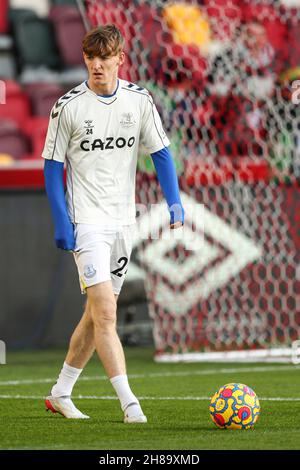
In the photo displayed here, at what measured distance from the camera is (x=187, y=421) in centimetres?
577

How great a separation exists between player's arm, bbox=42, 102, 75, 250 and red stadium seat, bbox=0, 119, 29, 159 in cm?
875

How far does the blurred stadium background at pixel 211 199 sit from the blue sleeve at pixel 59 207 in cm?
474

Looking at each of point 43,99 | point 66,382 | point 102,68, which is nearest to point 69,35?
point 43,99

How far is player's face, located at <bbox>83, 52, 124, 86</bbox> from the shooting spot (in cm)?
559

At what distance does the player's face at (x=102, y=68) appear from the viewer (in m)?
5.59

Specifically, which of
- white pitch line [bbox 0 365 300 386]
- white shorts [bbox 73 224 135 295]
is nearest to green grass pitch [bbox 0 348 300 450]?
white pitch line [bbox 0 365 300 386]

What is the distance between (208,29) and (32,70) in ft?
19.1

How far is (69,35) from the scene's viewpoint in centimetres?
1689

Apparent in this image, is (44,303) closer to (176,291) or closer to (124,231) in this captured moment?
(176,291)

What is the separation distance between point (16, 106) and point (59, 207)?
10316mm

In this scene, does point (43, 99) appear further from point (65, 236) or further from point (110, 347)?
point (110, 347)

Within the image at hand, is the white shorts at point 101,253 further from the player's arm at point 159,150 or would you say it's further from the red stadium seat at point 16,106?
the red stadium seat at point 16,106

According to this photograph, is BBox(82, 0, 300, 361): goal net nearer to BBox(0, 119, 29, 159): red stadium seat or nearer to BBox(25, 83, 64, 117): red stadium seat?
BBox(0, 119, 29, 159): red stadium seat
